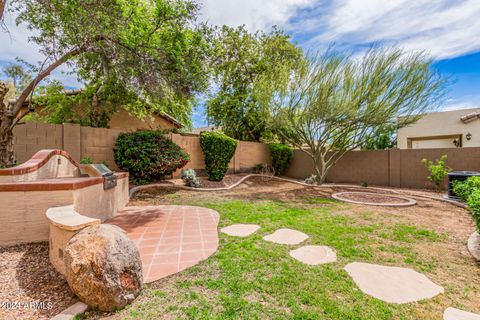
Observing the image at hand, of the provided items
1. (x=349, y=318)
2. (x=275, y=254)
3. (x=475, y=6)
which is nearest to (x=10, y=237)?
(x=275, y=254)

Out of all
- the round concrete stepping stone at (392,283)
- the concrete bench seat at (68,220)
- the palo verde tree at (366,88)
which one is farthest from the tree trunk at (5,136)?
the palo verde tree at (366,88)

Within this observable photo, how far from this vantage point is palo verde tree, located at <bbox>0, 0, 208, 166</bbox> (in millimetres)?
5191

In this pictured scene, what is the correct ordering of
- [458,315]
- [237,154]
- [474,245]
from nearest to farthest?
[458,315] → [474,245] → [237,154]

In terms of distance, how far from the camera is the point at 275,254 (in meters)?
3.15

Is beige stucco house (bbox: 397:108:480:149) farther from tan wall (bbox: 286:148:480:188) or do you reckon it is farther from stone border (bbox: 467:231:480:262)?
stone border (bbox: 467:231:480:262)

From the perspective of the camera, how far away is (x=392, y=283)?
2.49 meters

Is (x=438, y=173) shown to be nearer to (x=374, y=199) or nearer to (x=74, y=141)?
(x=374, y=199)

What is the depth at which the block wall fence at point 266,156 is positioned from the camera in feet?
21.1

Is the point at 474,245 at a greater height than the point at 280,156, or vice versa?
the point at 280,156

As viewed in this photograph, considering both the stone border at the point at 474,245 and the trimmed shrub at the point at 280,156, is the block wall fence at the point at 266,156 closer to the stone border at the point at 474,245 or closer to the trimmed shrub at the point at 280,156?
the trimmed shrub at the point at 280,156

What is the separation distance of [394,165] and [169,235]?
1082 cm

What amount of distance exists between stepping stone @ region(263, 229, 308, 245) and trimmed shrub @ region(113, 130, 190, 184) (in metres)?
5.15

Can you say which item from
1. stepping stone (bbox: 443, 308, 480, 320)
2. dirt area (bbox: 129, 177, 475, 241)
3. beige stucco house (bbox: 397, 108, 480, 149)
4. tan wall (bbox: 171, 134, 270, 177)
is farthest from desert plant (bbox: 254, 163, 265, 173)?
stepping stone (bbox: 443, 308, 480, 320)

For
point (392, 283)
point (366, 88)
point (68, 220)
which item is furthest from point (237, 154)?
point (392, 283)
